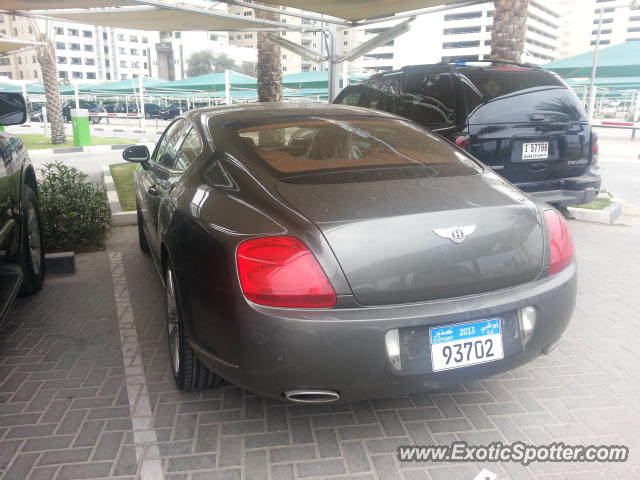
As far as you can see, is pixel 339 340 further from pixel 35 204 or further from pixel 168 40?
pixel 168 40

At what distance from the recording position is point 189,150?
3.43m

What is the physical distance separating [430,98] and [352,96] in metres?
1.82

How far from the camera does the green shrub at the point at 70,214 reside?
5551mm

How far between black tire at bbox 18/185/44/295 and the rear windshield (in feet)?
6.30

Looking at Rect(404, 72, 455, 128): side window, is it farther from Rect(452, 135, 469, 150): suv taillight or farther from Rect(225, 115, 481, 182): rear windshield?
Rect(225, 115, 481, 182): rear windshield

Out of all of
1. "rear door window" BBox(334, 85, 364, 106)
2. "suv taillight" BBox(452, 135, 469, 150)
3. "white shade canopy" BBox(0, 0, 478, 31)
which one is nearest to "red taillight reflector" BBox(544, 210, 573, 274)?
"suv taillight" BBox(452, 135, 469, 150)

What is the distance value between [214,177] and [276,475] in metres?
1.47

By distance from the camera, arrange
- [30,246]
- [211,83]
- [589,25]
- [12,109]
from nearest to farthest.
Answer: [12,109]
[30,246]
[211,83]
[589,25]

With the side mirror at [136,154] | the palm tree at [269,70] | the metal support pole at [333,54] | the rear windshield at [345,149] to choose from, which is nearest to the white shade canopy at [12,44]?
the palm tree at [269,70]

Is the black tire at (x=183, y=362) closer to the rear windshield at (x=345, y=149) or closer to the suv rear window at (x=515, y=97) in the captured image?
the rear windshield at (x=345, y=149)

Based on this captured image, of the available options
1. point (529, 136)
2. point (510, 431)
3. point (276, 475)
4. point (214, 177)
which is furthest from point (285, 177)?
point (529, 136)

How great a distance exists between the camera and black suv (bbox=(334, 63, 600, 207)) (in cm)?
525

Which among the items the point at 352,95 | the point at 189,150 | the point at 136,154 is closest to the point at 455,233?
the point at 189,150

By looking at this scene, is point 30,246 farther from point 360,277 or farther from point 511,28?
point 511,28
